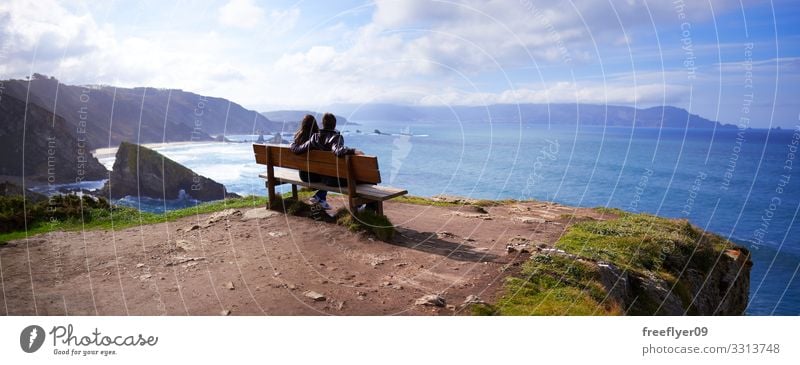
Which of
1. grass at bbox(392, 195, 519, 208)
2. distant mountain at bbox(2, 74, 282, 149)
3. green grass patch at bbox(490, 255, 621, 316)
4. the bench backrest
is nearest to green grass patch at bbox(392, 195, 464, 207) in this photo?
grass at bbox(392, 195, 519, 208)

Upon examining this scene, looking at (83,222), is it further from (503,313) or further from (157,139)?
(157,139)

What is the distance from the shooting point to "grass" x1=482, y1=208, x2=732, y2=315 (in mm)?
5402

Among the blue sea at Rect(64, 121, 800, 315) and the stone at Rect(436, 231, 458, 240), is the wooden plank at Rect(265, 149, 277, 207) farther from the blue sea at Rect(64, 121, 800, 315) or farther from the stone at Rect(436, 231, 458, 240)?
the stone at Rect(436, 231, 458, 240)

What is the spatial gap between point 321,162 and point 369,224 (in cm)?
149

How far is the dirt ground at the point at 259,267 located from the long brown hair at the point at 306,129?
1.42m

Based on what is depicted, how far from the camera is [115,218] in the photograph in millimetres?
9484

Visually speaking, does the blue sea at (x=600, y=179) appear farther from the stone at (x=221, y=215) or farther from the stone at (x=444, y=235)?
the stone at (x=444, y=235)

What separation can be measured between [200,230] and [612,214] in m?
8.80

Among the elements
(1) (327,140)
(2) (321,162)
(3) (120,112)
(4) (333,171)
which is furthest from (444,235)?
(3) (120,112)

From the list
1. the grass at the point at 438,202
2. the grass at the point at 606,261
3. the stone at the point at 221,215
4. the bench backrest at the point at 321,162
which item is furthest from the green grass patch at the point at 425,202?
the stone at the point at 221,215

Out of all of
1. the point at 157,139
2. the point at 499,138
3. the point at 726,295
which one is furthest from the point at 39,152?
the point at 499,138

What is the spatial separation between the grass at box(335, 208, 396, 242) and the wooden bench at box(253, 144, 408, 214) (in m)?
0.15

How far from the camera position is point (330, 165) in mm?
8172

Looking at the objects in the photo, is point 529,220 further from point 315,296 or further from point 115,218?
point 115,218
